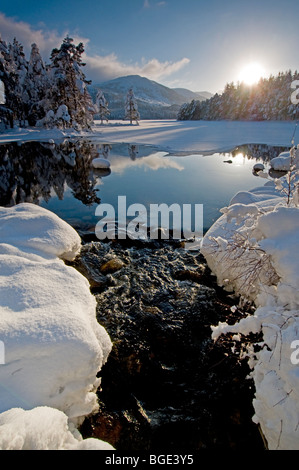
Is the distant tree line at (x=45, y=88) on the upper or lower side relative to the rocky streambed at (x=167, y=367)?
upper

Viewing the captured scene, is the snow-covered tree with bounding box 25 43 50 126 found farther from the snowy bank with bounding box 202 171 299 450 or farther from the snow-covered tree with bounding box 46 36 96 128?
the snowy bank with bounding box 202 171 299 450

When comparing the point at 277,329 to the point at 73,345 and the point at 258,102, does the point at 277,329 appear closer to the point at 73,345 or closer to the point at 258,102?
the point at 73,345

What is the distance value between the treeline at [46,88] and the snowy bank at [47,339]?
121 ft

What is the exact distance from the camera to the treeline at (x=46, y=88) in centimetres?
3384

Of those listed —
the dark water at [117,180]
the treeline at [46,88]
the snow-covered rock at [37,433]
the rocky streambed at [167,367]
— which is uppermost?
the treeline at [46,88]

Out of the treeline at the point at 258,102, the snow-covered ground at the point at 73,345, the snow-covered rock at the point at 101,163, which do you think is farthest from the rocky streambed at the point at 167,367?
the treeline at the point at 258,102

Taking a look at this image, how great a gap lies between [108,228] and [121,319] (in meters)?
4.75

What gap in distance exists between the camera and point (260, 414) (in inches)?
118

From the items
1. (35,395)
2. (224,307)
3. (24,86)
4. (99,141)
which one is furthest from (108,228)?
(24,86)

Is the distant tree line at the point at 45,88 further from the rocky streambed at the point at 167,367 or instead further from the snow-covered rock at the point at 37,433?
the snow-covered rock at the point at 37,433

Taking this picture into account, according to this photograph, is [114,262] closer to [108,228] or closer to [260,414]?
[108,228]

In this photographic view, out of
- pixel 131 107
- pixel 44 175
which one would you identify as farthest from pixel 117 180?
pixel 131 107

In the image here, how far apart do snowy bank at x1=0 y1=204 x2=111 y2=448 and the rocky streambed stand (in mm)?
503

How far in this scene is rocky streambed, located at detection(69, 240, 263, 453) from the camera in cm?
333
